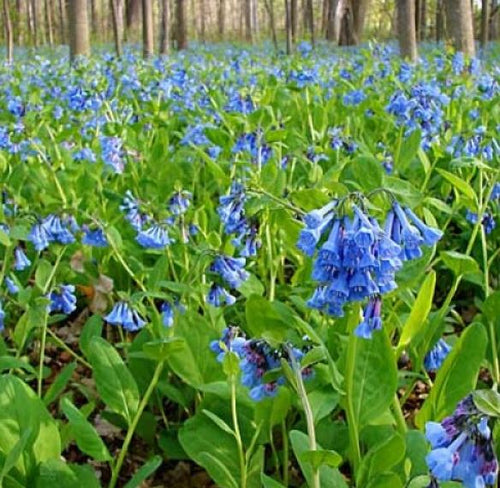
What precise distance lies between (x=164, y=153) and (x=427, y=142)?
4.31ft

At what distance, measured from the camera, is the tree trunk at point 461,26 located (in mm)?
7984

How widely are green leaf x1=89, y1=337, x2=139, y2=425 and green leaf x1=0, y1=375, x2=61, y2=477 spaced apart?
0.20 metres

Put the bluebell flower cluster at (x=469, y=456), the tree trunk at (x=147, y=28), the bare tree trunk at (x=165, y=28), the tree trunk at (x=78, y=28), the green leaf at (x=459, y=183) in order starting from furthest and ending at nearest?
the bare tree trunk at (x=165, y=28)
the tree trunk at (x=147, y=28)
the tree trunk at (x=78, y=28)
the green leaf at (x=459, y=183)
the bluebell flower cluster at (x=469, y=456)

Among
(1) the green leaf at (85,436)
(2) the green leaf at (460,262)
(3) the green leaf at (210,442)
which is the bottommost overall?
(3) the green leaf at (210,442)

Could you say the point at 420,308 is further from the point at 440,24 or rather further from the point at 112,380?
the point at 440,24

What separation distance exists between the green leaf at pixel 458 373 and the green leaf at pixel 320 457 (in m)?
0.40

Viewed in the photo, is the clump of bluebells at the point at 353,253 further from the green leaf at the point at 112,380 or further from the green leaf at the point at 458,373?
the green leaf at the point at 112,380

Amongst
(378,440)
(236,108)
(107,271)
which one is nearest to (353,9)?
(236,108)

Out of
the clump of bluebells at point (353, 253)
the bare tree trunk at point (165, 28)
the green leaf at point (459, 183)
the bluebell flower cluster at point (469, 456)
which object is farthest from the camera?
the bare tree trunk at point (165, 28)

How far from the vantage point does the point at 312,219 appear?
1299 mm

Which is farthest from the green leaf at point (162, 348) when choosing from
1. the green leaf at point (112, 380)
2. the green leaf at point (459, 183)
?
the green leaf at point (459, 183)

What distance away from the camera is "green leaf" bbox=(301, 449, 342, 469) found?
51.3 inches

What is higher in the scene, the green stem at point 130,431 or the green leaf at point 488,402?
the green leaf at point 488,402

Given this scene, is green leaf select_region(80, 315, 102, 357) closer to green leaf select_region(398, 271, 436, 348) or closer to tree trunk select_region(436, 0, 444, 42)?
green leaf select_region(398, 271, 436, 348)
